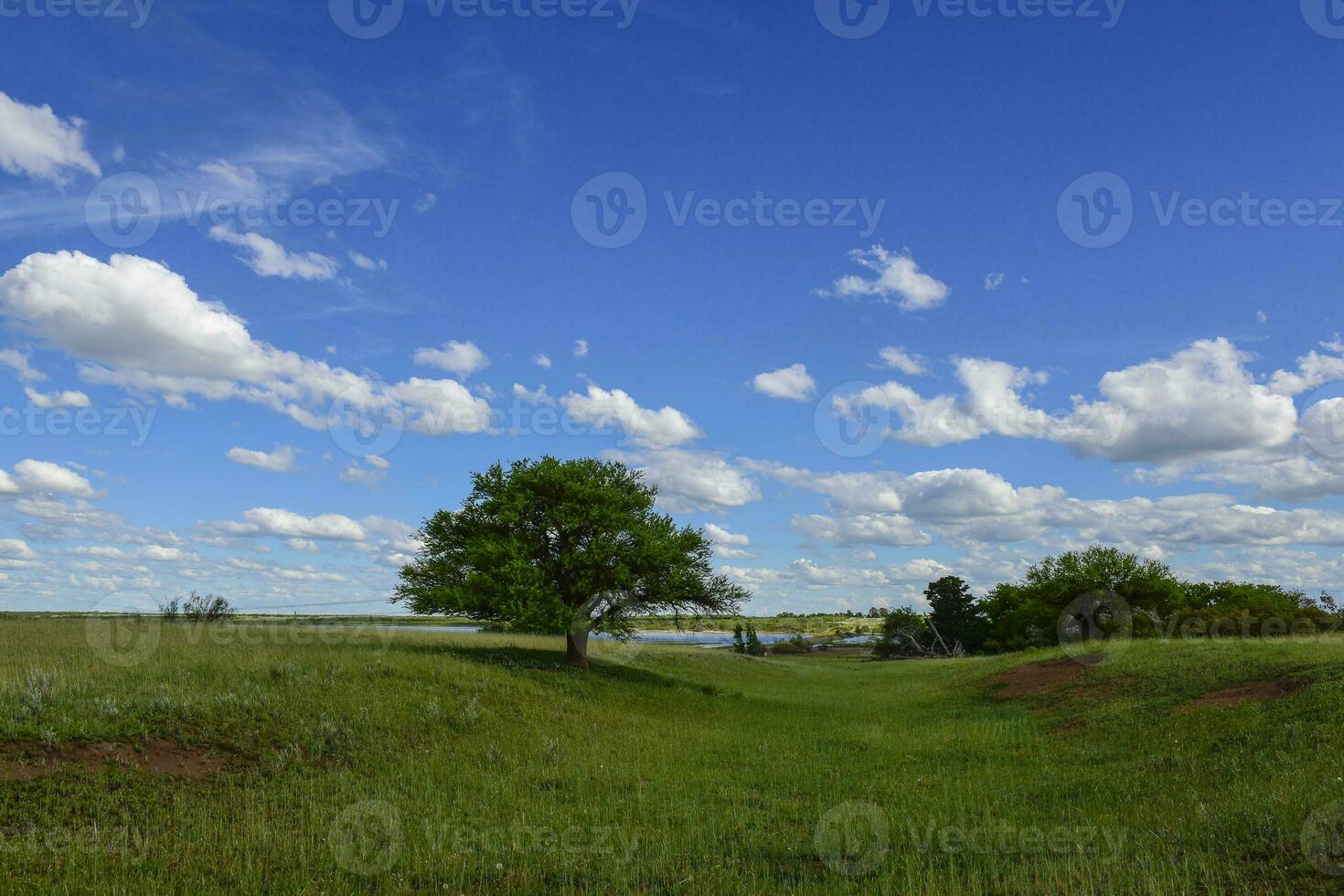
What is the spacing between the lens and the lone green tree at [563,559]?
103 feet

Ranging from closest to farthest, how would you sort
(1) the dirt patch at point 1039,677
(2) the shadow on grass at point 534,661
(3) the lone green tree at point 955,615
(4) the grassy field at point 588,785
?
1. (4) the grassy field at point 588,785
2. (2) the shadow on grass at point 534,661
3. (1) the dirt patch at point 1039,677
4. (3) the lone green tree at point 955,615

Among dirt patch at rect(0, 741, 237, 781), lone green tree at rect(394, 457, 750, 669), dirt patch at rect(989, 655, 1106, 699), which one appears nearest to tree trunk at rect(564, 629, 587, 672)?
lone green tree at rect(394, 457, 750, 669)

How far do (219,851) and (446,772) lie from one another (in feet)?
18.5

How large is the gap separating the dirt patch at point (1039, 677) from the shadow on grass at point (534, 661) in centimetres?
1543

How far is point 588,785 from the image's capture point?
15.9 metres

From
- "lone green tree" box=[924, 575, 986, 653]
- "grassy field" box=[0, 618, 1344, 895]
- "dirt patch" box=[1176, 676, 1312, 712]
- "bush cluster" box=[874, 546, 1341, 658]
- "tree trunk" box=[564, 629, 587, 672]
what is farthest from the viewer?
"lone green tree" box=[924, 575, 986, 653]

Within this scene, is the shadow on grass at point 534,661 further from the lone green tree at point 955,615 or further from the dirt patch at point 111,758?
the lone green tree at point 955,615

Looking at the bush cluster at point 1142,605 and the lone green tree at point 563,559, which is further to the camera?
the bush cluster at point 1142,605

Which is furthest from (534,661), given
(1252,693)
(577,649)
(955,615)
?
(955,615)

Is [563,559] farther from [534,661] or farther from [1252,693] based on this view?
[1252,693]

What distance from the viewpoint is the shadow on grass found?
30436mm

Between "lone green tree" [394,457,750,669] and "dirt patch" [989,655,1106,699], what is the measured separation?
14917mm

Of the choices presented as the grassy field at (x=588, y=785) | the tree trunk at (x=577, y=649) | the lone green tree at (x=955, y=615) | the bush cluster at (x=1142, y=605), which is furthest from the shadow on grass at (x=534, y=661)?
the lone green tree at (x=955, y=615)

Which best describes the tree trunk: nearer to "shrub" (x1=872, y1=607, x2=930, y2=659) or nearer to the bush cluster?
the bush cluster
